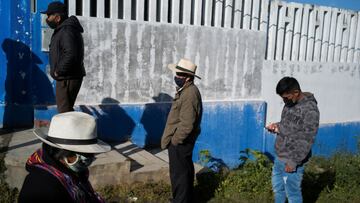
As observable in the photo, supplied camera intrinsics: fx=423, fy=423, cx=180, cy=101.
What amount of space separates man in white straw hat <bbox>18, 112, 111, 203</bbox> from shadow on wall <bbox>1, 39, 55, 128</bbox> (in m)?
3.96

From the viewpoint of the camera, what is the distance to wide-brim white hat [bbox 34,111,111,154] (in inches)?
89.6

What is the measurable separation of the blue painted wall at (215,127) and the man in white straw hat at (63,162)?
397cm

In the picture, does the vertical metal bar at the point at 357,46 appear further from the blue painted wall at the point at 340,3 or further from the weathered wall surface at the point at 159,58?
the weathered wall surface at the point at 159,58

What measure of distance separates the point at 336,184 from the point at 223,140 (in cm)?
220

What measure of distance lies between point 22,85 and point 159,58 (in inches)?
87.1

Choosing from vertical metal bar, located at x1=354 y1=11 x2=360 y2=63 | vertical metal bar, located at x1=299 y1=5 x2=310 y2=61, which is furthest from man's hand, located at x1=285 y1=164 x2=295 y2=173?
vertical metal bar, located at x1=354 y1=11 x2=360 y2=63

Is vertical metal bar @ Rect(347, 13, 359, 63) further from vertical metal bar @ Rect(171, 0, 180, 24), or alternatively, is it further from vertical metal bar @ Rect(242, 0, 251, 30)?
vertical metal bar @ Rect(171, 0, 180, 24)

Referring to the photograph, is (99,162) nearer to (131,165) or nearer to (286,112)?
(131,165)

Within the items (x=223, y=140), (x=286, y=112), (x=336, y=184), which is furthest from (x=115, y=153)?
(x=336, y=184)

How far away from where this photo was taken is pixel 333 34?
31.0 feet

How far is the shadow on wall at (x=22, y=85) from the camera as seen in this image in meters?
6.12

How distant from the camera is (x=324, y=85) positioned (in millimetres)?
9383

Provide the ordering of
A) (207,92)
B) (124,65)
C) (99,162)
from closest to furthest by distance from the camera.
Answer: (99,162) < (124,65) < (207,92)

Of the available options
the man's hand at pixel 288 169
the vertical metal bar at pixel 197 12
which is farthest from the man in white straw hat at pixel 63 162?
the vertical metal bar at pixel 197 12
